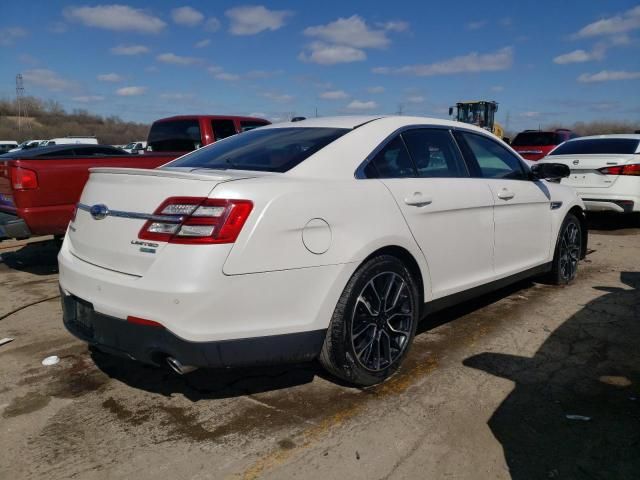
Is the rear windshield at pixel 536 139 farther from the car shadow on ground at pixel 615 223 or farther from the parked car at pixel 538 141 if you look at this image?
the car shadow on ground at pixel 615 223

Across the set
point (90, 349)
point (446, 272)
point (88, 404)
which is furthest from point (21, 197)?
point (446, 272)

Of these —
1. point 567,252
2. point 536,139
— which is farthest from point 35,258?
point 536,139

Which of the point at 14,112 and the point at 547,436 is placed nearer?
the point at 547,436

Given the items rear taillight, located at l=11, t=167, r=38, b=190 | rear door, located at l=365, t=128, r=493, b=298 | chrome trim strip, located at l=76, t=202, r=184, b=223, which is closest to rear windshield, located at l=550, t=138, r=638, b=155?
rear door, located at l=365, t=128, r=493, b=298

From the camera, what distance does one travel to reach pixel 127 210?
8.89 feet

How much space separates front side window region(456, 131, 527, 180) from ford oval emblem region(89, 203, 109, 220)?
8.18ft

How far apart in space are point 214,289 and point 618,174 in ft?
24.9

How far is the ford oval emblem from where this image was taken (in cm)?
283

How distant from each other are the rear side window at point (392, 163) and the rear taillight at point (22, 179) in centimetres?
394

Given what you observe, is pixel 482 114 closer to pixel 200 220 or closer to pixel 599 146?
pixel 599 146

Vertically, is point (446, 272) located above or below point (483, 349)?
above

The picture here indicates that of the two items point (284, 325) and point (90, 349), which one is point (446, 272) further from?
point (90, 349)

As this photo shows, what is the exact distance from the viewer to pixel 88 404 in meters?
2.98

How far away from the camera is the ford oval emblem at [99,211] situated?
283 centimetres
